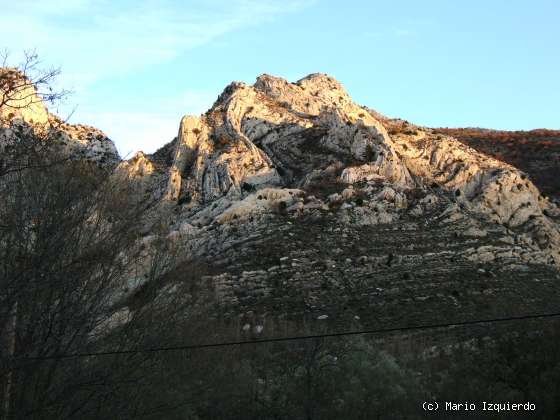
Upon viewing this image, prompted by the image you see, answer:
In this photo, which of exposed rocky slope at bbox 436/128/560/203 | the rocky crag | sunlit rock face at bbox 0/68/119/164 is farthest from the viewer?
exposed rocky slope at bbox 436/128/560/203

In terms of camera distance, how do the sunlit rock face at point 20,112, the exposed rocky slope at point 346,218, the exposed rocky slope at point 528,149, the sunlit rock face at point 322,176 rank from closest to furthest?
1. the sunlit rock face at point 20,112
2. the exposed rocky slope at point 346,218
3. the sunlit rock face at point 322,176
4. the exposed rocky slope at point 528,149

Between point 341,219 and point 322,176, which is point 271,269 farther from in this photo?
point 322,176

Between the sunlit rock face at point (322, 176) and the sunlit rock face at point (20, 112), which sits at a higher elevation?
the sunlit rock face at point (322, 176)

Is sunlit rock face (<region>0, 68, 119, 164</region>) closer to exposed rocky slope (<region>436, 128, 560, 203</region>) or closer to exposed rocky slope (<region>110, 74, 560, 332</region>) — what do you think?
exposed rocky slope (<region>110, 74, 560, 332</region>)

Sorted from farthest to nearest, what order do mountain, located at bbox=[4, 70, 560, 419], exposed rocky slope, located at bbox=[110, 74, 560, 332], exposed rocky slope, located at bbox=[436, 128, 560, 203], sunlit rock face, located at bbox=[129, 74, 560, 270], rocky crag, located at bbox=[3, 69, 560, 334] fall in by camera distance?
exposed rocky slope, located at bbox=[436, 128, 560, 203], sunlit rock face, located at bbox=[129, 74, 560, 270], exposed rocky slope, located at bbox=[110, 74, 560, 332], rocky crag, located at bbox=[3, 69, 560, 334], mountain, located at bbox=[4, 70, 560, 419]

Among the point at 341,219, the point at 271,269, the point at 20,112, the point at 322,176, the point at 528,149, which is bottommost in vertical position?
the point at 20,112

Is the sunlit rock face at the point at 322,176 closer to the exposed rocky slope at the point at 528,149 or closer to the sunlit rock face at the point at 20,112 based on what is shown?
the exposed rocky slope at the point at 528,149

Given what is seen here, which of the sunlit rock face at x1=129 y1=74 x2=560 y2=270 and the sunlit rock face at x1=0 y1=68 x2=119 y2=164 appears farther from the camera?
the sunlit rock face at x1=129 y1=74 x2=560 y2=270

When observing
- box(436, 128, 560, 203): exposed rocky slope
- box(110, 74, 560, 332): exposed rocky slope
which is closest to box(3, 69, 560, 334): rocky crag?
box(110, 74, 560, 332): exposed rocky slope

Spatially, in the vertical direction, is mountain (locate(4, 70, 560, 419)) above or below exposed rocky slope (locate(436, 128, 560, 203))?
below

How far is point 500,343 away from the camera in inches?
1283

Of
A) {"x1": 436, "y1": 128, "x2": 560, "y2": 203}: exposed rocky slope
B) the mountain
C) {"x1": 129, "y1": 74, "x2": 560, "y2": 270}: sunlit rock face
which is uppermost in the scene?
{"x1": 436, "y1": 128, "x2": 560, "y2": 203}: exposed rocky slope

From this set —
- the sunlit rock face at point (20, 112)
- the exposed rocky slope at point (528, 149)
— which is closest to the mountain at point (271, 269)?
the sunlit rock face at point (20, 112)

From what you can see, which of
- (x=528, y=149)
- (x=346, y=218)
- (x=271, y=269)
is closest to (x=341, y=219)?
(x=346, y=218)
